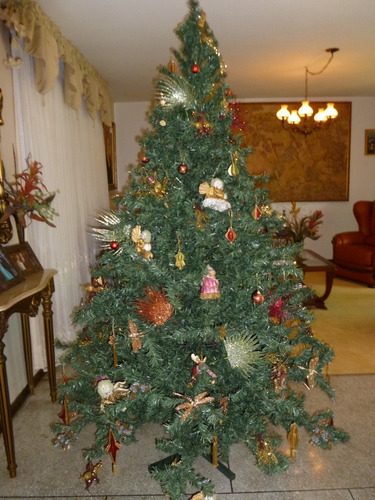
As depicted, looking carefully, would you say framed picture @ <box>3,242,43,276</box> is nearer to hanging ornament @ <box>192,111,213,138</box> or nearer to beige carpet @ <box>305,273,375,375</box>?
hanging ornament @ <box>192,111,213,138</box>

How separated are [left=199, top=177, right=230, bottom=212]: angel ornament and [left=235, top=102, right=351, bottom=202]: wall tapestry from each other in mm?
4354

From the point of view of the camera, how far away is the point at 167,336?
5.60 ft

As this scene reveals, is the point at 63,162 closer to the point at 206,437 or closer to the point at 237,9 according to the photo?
the point at 237,9

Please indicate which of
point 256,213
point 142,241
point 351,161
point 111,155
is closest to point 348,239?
point 351,161

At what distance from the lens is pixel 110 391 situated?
67.2 inches

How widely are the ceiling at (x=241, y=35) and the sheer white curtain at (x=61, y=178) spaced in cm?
51

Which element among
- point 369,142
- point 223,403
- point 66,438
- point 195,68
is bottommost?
point 66,438

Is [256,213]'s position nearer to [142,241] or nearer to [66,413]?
[142,241]

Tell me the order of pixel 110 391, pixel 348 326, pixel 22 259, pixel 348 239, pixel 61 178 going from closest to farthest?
pixel 110 391 < pixel 22 259 < pixel 61 178 < pixel 348 326 < pixel 348 239

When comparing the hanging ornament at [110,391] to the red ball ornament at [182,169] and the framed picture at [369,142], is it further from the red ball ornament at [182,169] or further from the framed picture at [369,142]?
the framed picture at [369,142]

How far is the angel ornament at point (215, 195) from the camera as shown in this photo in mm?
1642

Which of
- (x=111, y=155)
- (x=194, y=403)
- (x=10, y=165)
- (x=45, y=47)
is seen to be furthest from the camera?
(x=111, y=155)

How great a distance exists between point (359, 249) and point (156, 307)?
3.98 m

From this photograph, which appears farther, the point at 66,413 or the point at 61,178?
the point at 61,178
